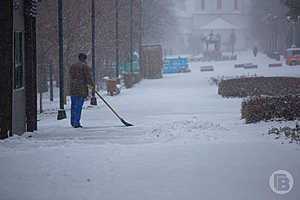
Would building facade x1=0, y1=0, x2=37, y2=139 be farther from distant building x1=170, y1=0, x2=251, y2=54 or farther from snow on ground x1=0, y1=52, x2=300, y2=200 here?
distant building x1=170, y1=0, x2=251, y2=54

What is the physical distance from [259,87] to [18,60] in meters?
14.2

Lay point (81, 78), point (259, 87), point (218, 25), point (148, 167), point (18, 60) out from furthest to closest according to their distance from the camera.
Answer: point (218, 25) → point (259, 87) → point (81, 78) → point (18, 60) → point (148, 167)

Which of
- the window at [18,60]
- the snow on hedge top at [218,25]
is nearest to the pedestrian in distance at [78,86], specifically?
the window at [18,60]

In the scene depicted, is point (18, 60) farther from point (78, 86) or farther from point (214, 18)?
point (214, 18)

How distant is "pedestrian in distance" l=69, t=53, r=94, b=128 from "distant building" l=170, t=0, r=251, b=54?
346 ft

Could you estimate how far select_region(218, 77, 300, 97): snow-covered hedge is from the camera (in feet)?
70.3

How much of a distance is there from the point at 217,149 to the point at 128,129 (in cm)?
334

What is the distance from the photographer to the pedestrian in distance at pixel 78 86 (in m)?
11.5

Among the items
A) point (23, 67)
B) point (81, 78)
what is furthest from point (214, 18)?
point (23, 67)

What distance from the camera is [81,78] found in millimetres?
11672

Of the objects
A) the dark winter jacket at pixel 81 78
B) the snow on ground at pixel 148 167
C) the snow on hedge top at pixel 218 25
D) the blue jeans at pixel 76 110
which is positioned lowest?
the snow on ground at pixel 148 167

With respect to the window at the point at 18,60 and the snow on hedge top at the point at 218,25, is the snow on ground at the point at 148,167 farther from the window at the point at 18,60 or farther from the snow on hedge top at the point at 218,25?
the snow on hedge top at the point at 218,25

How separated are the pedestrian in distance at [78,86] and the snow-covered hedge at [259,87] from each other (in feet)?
35.5

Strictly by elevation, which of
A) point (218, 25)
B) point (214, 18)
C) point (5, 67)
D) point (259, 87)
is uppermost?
point (214, 18)
